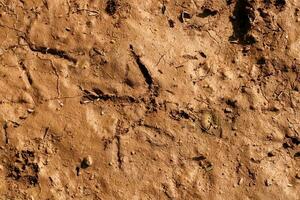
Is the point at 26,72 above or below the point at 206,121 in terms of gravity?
above

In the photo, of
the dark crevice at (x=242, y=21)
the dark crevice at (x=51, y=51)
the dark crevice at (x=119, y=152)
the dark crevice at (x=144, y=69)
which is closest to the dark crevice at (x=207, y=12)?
the dark crevice at (x=242, y=21)

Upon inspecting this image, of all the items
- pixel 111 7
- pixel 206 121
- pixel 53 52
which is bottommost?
pixel 206 121

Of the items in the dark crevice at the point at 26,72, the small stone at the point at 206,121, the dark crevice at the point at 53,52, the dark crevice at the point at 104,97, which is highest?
the dark crevice at the point at 53,52

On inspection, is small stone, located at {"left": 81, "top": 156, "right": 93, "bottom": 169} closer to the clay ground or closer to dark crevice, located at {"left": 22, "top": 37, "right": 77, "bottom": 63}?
the clay ground

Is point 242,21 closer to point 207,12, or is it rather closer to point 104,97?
point 207,12

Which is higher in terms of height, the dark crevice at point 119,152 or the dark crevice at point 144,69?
the dark crevice at point 144,69

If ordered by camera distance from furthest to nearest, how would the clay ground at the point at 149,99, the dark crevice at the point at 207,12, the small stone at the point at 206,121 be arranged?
the dark crevice at the point at 207,12
the small stone at the point at 206,121
the clay ground at the point at 149,99

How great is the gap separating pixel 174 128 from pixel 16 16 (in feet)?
4.71

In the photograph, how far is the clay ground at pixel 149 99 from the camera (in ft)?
11.2

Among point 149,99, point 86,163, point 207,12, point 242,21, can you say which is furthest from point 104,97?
point 242,21

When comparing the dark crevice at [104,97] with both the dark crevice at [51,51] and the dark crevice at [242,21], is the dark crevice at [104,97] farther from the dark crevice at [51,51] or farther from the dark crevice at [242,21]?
the dark crevice at [242,21]

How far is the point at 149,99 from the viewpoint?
11.6 ft

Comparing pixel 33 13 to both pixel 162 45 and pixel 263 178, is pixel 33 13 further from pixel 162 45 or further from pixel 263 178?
pixel 263 178

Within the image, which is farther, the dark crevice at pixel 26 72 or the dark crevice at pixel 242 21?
the dark crevice at pixel 242 21
